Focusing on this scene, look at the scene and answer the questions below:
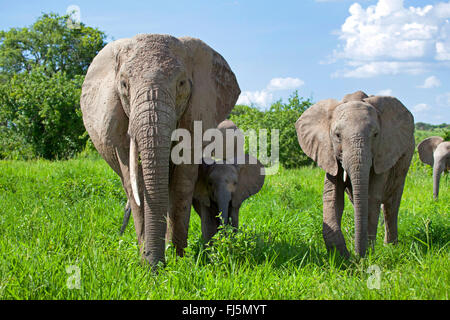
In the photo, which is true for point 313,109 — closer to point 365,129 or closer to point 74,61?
point 365,129

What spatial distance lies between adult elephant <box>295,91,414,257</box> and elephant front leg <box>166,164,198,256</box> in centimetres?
161

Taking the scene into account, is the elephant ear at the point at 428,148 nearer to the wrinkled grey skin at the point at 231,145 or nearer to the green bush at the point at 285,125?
the green bush at the point at 285,125

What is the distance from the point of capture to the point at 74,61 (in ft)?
107

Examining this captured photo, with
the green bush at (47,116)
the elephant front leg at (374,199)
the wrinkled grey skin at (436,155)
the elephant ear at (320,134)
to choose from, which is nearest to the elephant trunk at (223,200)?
the elephant ear at (320,134)

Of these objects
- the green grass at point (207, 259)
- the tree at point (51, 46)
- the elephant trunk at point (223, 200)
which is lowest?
the green grass at point (207, 259)

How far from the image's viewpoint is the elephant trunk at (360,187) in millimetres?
5000

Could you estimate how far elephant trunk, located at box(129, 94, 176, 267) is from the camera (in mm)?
3893

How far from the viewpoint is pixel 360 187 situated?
5.02 m

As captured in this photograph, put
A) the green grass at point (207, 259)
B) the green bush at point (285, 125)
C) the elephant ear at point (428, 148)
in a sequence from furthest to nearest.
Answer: the green bush at point (285, 125) → the elephant ear at point (428, 148) → the green grass at point (207, 259)

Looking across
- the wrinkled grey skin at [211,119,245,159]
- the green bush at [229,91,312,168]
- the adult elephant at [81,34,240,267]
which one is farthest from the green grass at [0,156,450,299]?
the green bush at [229,91,312,168]

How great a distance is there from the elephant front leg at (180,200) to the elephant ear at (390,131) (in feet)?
6.98

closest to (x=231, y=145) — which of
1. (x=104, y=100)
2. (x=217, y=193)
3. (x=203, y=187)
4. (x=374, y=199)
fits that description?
(x=203, y=187)

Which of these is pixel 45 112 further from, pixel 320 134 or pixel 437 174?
pixel 320 134

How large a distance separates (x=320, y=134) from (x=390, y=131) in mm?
795
